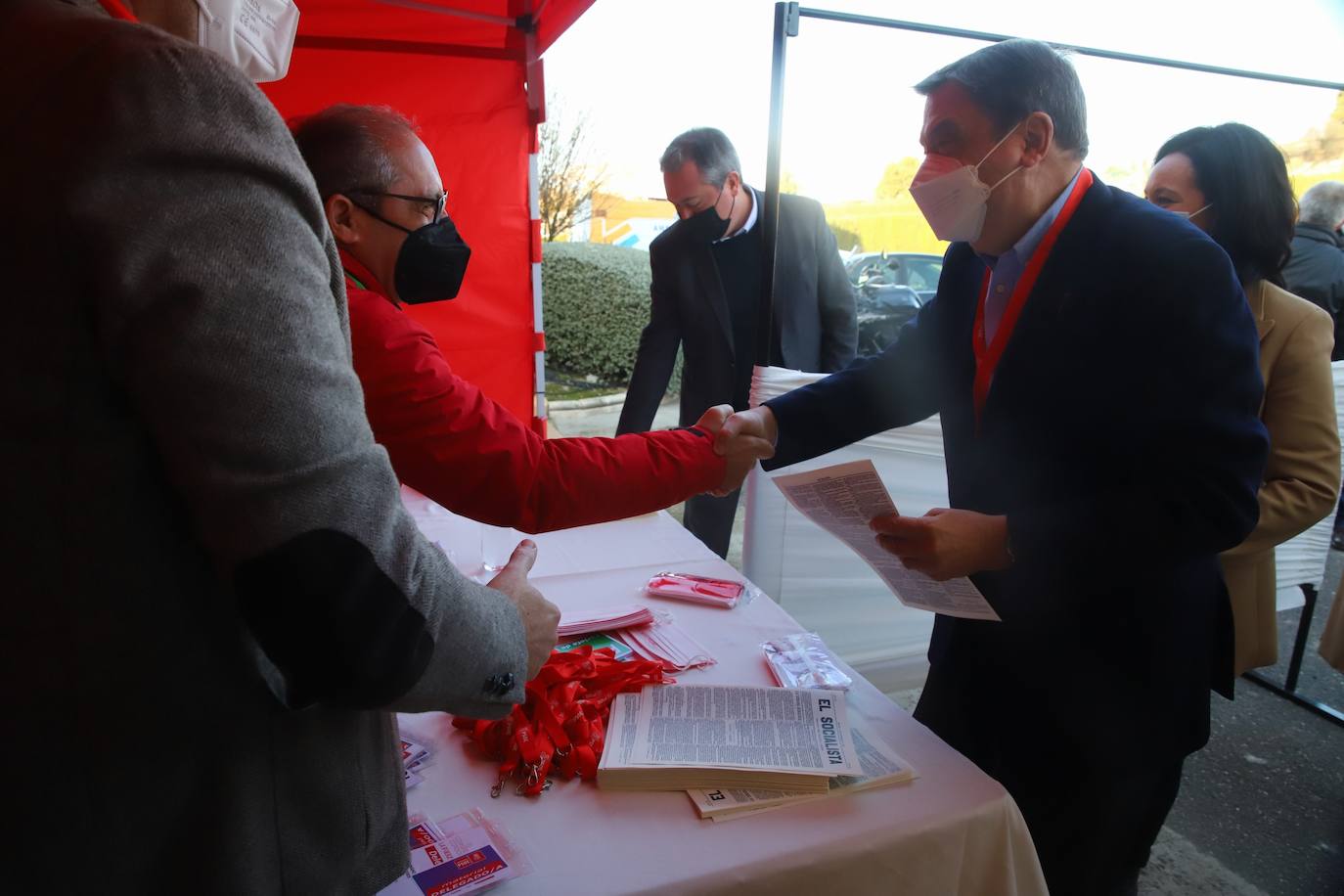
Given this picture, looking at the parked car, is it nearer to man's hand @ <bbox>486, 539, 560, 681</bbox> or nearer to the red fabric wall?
the red fabric wall

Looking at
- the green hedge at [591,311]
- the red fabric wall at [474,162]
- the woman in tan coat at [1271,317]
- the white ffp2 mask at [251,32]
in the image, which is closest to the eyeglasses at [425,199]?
the white ffp2 mask at [251,32]

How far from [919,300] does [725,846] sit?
8.38 meters

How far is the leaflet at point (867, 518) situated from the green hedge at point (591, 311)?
→ 845 centimetres

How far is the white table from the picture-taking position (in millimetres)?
1023

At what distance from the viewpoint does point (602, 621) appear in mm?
1705

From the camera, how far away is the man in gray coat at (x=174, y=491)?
0.58 metres

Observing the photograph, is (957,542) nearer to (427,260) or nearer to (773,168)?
(427,260)

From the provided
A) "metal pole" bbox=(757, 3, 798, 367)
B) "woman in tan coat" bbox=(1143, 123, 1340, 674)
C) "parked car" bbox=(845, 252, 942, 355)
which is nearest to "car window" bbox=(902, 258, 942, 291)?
"parked car" bbox=(845, 252, 942, 355)

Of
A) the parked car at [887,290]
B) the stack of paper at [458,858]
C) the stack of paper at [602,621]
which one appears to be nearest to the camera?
the stack of paper at [458,858]

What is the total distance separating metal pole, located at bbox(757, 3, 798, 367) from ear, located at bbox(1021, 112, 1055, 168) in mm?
1390

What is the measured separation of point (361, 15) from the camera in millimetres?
3877

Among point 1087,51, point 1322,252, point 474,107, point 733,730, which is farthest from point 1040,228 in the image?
point 474,107

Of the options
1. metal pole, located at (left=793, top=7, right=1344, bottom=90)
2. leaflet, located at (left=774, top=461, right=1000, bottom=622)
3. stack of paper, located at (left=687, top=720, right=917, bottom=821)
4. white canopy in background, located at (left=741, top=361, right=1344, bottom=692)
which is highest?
metal pole, located at (left=793, top=7, right=1344, bottom=90)

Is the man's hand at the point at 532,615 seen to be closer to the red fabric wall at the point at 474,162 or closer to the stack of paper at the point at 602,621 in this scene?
the stack of paper at the point at 602,621
